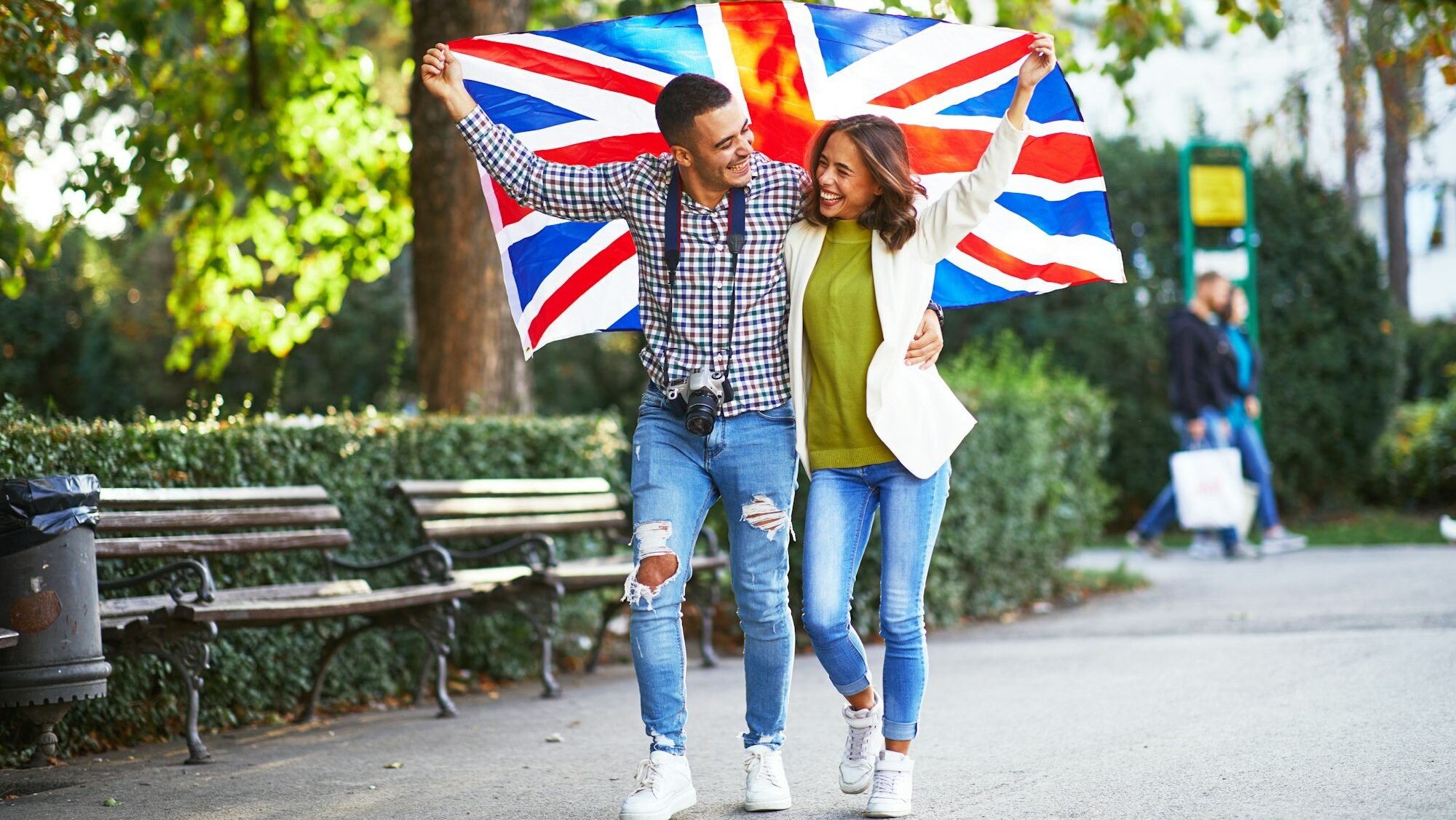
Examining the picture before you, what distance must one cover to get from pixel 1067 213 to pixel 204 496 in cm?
367

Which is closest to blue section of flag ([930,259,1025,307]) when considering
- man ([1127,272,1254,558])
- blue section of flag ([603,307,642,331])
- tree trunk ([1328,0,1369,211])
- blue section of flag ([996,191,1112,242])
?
blue section of flag ([996,191,1112,242])

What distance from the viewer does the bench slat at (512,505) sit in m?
7.41

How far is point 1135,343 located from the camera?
1529cm

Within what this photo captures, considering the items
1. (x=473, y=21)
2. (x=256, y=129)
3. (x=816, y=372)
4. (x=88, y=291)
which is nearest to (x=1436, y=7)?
(x=473, y=21)

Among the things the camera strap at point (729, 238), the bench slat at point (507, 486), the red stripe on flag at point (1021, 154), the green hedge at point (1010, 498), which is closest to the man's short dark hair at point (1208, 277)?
the green hedge at point (1010, 498)

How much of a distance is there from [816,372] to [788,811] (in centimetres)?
129

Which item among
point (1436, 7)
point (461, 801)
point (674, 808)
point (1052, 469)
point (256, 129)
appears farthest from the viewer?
point (256, 129)

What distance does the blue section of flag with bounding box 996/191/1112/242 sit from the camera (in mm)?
5277

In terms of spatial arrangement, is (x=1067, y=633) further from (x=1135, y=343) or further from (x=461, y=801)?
(x=1135, y=343)

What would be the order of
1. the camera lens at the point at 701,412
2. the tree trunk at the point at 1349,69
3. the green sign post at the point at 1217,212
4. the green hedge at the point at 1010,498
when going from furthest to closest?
the green sign post at the point at 1217,212 < the tree trunk at the point at 1349,69 < the green hedge at the point at 1010,498 < the camera lens at the point at 701,412

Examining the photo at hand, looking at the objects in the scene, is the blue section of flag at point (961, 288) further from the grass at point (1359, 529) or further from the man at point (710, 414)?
the grass at point (1359, 529)

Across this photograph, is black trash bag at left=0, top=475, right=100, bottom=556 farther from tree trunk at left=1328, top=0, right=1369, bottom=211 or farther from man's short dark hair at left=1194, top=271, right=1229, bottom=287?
man's short dark hair at left=1194, top=271, right=1229, bottom=287

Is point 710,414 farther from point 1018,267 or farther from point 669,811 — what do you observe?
point 1018,267

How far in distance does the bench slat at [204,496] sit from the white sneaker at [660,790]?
2721 millimetres
